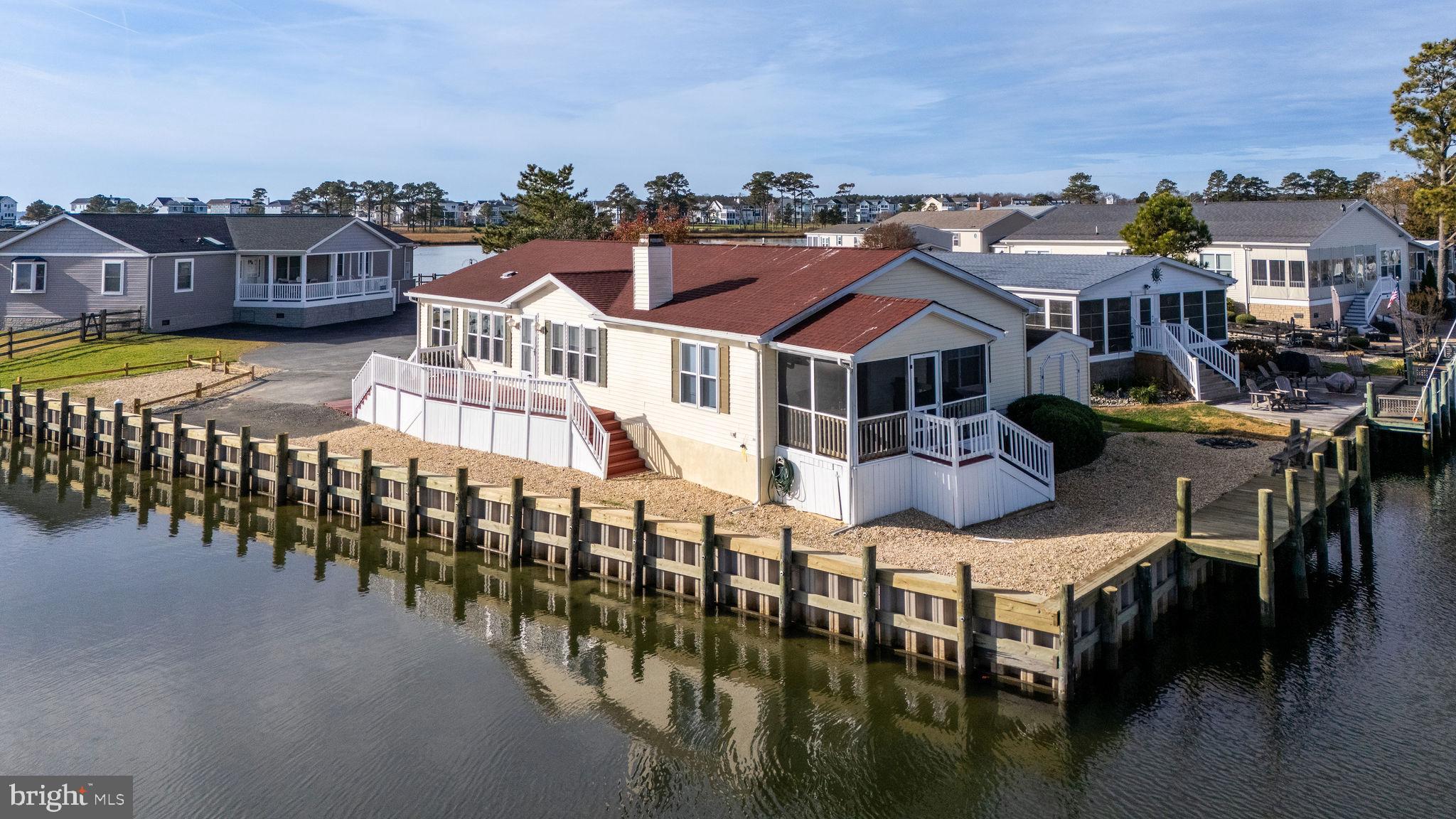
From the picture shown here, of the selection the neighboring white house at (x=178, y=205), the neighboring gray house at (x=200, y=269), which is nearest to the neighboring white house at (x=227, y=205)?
the neighboring white house at (x=178, y=205)

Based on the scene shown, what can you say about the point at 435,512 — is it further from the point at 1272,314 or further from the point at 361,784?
the point at 1272,314

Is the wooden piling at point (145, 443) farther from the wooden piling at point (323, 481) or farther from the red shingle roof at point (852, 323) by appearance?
the red shingle roof at point (852, 323)

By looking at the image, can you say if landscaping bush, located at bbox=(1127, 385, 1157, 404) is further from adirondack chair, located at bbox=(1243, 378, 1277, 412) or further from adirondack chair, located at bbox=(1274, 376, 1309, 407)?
adirondack chair, located at bbox=(1274, 376, 1309, 407)

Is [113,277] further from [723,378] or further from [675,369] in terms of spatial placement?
[723,378]

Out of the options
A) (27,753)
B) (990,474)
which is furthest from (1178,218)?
(27,753)

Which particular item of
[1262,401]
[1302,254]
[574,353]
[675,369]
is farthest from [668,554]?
[1302,254]

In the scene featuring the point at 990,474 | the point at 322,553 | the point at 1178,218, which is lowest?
the point at 322,553

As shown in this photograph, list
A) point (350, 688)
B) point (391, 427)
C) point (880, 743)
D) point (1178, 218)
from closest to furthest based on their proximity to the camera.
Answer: point (880, 743), point (350, 688), point (391, 427), point (1178, 218)
